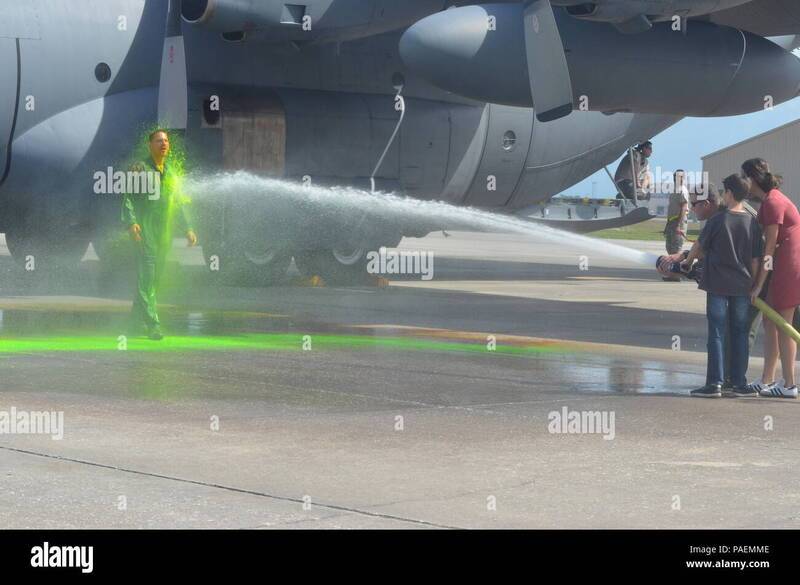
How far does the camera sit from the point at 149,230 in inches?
519

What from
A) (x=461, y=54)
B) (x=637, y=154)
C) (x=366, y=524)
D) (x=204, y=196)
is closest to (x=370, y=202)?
(x=204, y=196)

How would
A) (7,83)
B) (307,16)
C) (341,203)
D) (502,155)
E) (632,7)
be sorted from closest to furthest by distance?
1. (632,7)
2. (7,83)
3. (307,16)
4. (341,203)
5. (502,155)

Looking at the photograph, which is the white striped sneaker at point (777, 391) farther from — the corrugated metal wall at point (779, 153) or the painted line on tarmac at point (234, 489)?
the corrugated metal wall at point (779, 153)

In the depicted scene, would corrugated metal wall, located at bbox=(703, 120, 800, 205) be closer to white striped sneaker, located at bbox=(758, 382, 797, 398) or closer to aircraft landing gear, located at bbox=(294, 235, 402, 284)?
aircraft landing gear, located at bbox=(294, 235, 402, 284)

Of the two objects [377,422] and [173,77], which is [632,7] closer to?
[173,77]

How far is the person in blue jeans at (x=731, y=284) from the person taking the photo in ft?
34.5

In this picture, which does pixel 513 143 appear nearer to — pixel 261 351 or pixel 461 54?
pixel 461 54

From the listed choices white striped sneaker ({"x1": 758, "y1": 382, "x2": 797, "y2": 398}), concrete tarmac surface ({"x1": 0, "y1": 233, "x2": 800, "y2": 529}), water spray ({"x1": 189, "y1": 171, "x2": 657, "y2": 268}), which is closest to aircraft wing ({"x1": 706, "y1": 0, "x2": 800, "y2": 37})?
water spray ({"x1": 189, "y1": 171, "x2": 657, "y2": 268})

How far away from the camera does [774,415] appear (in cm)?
970

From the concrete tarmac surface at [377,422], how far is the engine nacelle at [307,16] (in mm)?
3306

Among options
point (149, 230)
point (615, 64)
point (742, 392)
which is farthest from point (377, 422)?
point (615, 64)

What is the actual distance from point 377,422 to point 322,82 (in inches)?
403

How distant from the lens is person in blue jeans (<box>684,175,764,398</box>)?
10.5 meters
